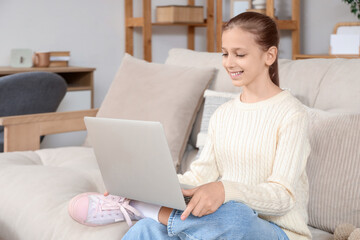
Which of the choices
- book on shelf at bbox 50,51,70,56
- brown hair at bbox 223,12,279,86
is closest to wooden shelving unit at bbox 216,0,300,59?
book on shelf at bbox 50,51,70,56

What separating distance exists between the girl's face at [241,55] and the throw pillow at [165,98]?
0.81 metres

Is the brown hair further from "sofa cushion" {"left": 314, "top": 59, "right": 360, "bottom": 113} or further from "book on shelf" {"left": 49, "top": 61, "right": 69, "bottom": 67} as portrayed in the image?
"book on shelf" {"left": 49, "top": 61, "right": 69, "bottom": 67}

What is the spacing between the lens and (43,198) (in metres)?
1.77

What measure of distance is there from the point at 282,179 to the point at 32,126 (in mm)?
1399

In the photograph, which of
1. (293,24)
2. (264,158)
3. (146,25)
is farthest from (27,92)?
(293,24)

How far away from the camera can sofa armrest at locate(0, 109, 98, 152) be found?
7.65 ft

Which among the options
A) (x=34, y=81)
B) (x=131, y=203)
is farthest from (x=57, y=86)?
(x=131, y=203)

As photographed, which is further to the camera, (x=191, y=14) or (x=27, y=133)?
(x=191, y=14)

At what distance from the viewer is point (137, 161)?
1268mm

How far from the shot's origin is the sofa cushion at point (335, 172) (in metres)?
1.53

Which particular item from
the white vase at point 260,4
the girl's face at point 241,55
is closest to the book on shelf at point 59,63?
the white vase at point 260,4

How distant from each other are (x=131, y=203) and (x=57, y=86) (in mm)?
1715

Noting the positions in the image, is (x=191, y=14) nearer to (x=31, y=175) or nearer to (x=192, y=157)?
(x=192, y=157)

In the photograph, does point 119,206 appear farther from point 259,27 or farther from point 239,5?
point 239,5
